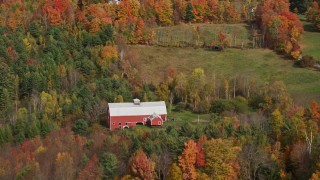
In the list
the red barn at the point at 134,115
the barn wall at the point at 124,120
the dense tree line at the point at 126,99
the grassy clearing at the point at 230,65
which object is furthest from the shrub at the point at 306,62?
the barn wall at the point at 124,120

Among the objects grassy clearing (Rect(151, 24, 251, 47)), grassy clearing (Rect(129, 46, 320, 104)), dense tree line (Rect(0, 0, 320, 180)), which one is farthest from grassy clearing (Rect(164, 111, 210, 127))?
grassy clearing (Rect(151, 24, 251, 47))

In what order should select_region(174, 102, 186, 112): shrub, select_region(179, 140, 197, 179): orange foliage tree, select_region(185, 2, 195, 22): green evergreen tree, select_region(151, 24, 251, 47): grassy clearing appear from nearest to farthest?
select_region(179, 140, 197, 179): orange foliage tree → select_region(174, 102, 186, 112): shrub → select_region(151, 24, 251, 47): grassy clearing → select_region(185, 2, 195, 22): green evergreen tree

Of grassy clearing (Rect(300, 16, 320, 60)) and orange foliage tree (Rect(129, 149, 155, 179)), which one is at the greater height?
grassy clearing (Rect(300, 16, 320, 60))

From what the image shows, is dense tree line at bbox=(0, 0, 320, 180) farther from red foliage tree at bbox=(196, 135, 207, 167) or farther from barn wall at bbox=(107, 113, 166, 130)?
barn wall at bbox=(107, 113, 166, 130)

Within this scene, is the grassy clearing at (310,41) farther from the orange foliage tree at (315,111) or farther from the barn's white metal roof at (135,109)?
the barn's white metal roof at (135,109)

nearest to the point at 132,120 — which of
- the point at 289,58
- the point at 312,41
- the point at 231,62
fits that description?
the point at 231,62

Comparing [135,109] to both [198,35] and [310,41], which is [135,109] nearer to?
[198,35]

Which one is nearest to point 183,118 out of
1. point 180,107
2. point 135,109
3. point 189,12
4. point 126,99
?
point 180,107
